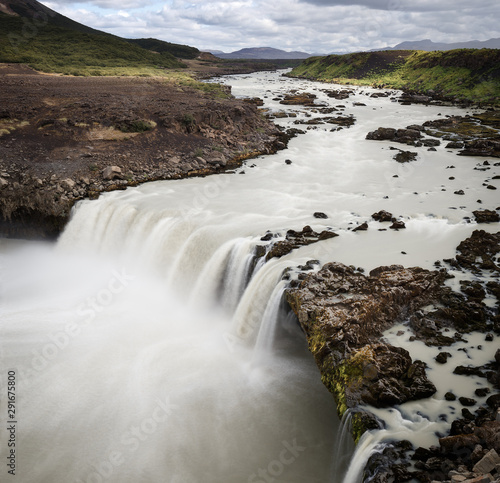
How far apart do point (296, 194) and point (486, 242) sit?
961cm

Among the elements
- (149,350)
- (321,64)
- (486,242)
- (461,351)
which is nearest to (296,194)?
(486,242)

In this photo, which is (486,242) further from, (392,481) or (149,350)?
(149,350)

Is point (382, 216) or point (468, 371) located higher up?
point (382, 216)

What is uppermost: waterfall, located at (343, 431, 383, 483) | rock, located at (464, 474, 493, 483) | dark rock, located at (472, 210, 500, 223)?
dark rock, located at (472, 210, 500, 223)

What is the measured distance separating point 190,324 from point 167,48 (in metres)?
164

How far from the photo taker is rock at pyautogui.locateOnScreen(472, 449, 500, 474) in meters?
5.55

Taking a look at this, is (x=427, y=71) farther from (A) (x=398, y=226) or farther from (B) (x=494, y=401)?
(B) (x=494, y=401)

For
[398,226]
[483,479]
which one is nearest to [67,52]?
[398,226]

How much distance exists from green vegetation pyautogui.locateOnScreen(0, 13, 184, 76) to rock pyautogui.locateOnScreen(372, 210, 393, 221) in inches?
2031

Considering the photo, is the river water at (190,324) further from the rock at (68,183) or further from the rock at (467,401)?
the rock at (467,401)

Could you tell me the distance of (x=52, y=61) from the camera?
6084 centimetres

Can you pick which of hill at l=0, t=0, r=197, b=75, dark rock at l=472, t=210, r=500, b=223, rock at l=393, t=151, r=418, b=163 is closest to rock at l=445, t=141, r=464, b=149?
rock at l=393, t=151, r=418, b=163

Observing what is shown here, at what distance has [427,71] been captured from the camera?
233 feet

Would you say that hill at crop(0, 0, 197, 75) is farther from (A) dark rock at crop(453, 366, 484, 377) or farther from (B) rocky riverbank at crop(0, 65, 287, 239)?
(A) dark rock at crop(453, 366, 484, 377)
